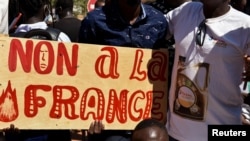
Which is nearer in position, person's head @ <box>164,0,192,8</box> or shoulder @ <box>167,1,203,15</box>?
shoulder @ <box>167,1,203,15</box>

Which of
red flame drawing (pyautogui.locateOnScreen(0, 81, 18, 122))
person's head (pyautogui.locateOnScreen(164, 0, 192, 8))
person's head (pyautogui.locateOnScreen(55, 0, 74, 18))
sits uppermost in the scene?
person's head (pyautogui.locateOnScreen(164, 0, 192, 8))

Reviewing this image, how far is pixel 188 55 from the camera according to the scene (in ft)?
10.2

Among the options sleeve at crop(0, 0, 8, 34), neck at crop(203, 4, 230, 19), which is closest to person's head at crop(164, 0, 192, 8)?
neck at crop(203, 4, 230, 19)

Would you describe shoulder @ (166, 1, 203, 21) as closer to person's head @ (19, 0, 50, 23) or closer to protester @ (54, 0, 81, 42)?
person's head @ (19, 0, 50, 23)

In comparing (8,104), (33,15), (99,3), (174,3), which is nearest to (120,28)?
(174,3)

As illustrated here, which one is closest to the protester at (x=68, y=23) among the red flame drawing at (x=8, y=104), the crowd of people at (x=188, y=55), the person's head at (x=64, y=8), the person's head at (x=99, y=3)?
the person's head at (x=64, y=8)

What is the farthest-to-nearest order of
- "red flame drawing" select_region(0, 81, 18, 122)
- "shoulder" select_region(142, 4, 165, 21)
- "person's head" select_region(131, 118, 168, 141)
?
"shoulder" select_region(142, 4, 165, 21), "red flame drawing" select_region(0, 81, 18, 122), "person's head" select_region(131, 118, 168, 141)

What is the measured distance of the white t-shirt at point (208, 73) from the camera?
118 inches

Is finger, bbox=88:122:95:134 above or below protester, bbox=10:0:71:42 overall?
below

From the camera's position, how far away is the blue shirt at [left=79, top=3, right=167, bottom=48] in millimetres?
3307

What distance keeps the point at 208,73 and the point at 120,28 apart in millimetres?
634

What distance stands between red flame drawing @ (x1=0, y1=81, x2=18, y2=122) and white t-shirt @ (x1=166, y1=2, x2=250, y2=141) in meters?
0.97

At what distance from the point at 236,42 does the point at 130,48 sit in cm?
70

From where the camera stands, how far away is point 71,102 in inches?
131
